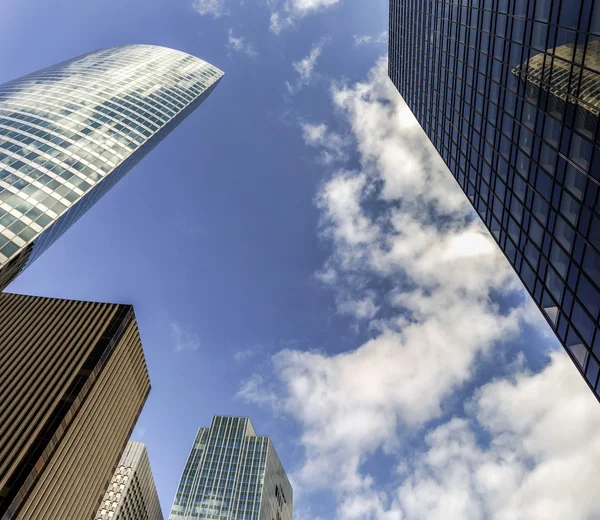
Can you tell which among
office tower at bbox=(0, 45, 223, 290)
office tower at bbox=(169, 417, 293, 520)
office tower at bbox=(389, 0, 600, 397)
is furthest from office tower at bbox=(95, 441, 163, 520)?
office tower at bbox=(389, 0, 600, 397)

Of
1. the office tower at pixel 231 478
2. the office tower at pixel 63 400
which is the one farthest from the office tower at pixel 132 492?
the office tower at pixel 63 400

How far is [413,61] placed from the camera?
6144 centimetres

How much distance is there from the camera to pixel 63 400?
6103cm

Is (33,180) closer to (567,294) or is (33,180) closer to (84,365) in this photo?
(84,365)

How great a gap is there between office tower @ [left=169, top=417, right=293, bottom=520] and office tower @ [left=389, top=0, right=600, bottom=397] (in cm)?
11940

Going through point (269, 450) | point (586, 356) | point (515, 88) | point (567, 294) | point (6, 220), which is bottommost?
point (269, 450)

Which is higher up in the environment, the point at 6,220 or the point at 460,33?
the point at 460,33

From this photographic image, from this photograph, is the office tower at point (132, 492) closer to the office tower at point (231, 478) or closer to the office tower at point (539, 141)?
the office tower at point (231, 478)

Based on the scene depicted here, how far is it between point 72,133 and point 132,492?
100588 mm

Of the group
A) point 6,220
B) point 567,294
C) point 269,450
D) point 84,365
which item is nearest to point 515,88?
point 567,294

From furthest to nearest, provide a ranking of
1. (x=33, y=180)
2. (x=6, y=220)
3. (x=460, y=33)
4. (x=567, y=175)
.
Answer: (x=33, y=180), (x=6, y=220), (x=460, y=33), (x=567, y=175)

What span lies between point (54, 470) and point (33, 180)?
3952 cm

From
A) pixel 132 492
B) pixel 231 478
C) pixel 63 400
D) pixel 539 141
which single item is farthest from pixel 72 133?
pixel 231 478

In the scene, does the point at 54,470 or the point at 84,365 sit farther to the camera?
the point at 84,365
